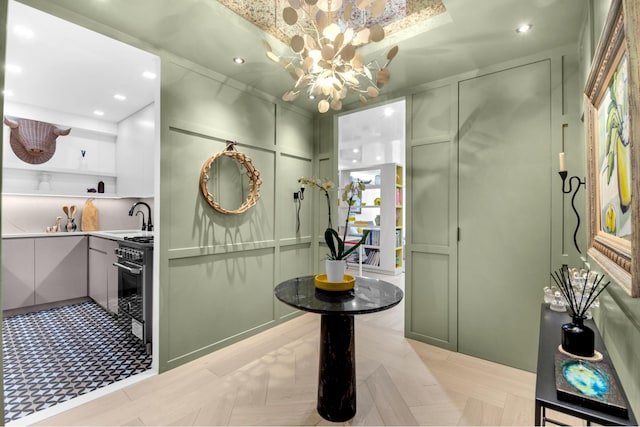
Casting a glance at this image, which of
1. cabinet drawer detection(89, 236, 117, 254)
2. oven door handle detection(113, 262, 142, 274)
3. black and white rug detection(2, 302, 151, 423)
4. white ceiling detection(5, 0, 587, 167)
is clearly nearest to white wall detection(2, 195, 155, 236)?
cabinet drawer detection(89, 236, 117, 254)

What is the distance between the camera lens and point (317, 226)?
143 inches

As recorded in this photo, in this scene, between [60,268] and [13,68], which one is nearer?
[13,68]

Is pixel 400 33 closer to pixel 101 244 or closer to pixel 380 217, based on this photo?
pixel 101 244

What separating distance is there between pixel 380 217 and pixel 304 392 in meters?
4.25

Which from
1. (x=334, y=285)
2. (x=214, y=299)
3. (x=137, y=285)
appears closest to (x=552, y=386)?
(x=334, y=285)

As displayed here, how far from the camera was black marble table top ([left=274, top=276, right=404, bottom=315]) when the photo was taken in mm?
1527

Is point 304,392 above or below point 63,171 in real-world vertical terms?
below

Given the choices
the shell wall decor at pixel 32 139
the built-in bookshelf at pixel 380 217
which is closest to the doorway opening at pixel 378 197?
the built-in bookshelf at pixel 380 217

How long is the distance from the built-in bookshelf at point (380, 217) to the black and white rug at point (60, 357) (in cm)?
406

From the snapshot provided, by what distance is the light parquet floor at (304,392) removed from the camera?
68.7 inches

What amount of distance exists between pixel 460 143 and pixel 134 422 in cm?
307

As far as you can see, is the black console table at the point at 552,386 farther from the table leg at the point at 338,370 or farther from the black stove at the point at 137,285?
the black stove at the point at 137,285

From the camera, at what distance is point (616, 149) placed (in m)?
0.98

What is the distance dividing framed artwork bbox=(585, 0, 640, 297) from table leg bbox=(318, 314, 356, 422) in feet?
4.06
